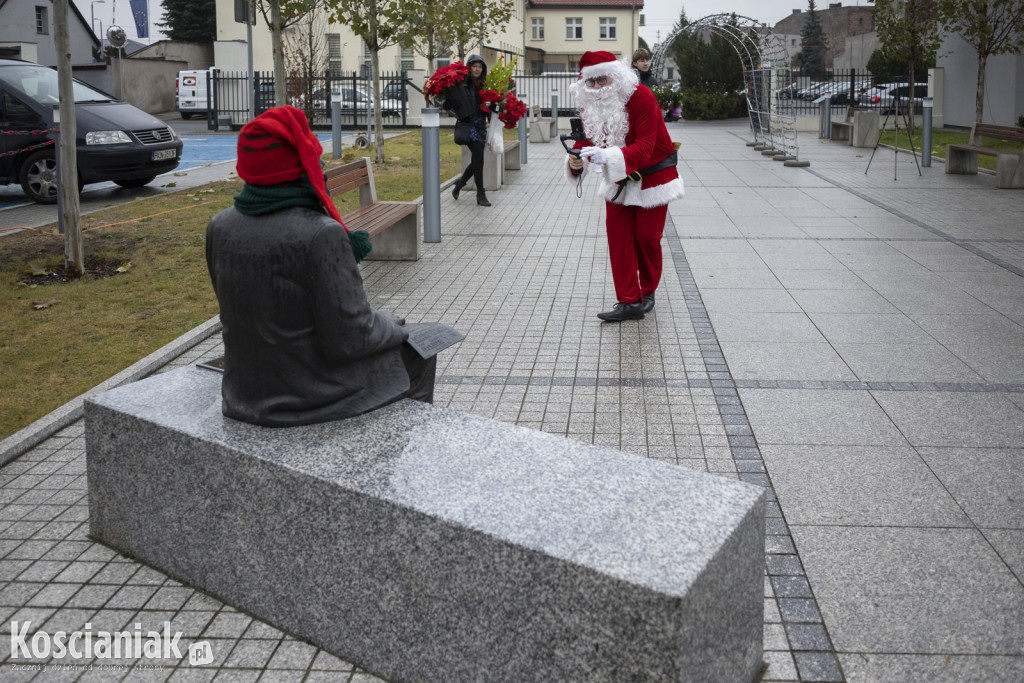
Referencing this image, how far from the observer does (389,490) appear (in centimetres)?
327

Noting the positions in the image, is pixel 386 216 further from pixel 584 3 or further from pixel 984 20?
pixel 584 3

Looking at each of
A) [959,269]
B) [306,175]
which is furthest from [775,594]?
[959,269]

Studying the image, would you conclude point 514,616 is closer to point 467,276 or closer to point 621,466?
point 621,466

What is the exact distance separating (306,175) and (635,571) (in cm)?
178

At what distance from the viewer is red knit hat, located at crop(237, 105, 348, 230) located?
3588 mm

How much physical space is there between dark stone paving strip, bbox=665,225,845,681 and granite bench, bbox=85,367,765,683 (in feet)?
0.72

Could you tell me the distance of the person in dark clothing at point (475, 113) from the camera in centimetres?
1460

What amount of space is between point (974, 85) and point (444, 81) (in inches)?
969

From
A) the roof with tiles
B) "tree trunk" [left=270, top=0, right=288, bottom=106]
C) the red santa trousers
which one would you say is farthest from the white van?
the red santa trousers

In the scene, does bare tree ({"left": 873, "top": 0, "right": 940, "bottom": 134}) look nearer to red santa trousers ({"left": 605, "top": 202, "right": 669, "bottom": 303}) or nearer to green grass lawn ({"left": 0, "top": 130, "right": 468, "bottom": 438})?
green grass lawn ({"left": 0, "top": 130, "right": 468, "bottom": 438})

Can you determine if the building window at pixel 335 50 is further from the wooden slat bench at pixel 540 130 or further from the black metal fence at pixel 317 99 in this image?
the wooden slat bench at pixel 540 130

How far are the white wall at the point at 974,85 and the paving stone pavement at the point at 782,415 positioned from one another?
2024 centimetres

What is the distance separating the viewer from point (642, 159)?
24.6ft

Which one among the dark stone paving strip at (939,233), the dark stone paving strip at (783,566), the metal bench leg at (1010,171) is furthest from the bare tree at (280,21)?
the dark stone paving strip at (783,566)
